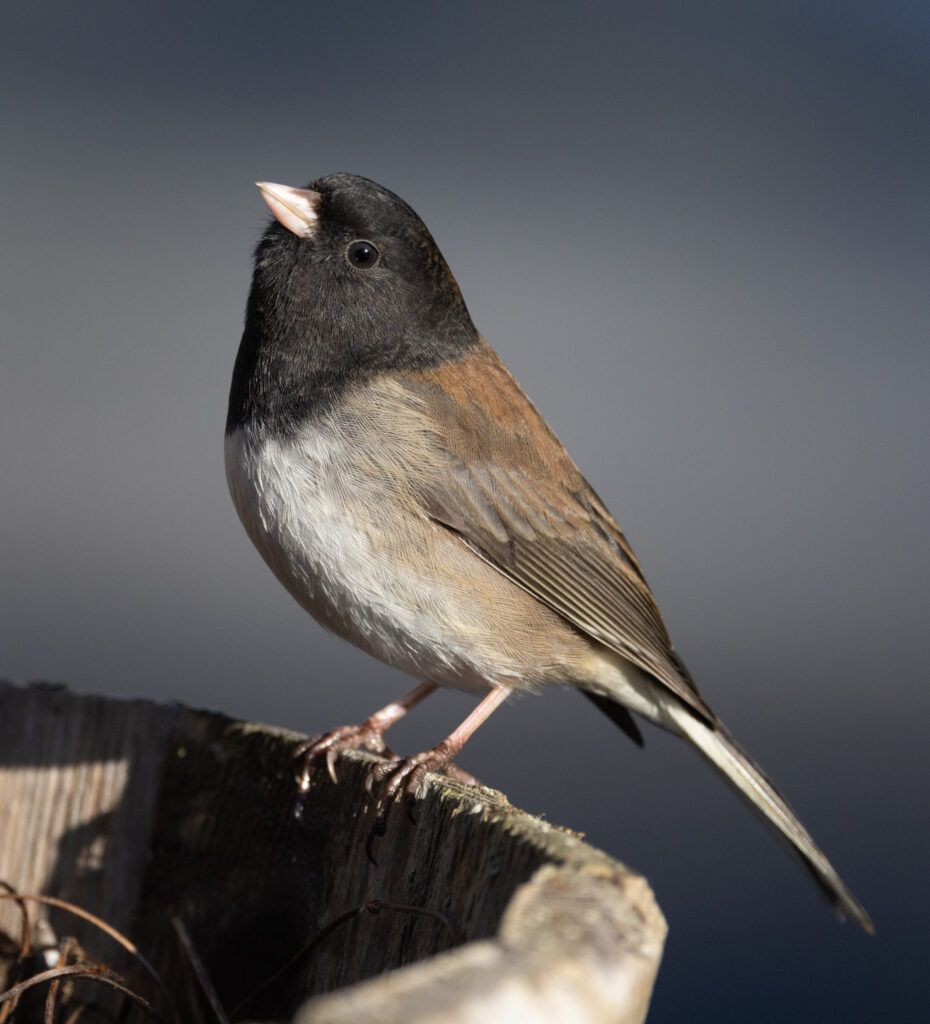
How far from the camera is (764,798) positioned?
2035mm

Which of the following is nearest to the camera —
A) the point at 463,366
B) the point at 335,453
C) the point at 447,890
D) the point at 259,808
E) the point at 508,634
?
the point at 447,890

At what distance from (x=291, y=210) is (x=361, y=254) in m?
0.14

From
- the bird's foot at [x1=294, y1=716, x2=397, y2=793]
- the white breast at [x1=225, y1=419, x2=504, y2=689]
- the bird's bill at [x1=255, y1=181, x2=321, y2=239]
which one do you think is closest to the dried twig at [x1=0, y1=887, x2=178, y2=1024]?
the bird's foot at [x1=294, y1=716, x2=397, y2=793]

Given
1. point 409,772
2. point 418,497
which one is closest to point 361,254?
point 418,497

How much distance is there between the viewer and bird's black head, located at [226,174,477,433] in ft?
6.35

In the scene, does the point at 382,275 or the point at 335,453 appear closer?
the point at 335,453

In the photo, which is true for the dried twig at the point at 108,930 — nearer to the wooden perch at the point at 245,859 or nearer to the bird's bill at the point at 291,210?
the wooden perch at the point at 245,859

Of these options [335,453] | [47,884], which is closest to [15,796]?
[47,884]

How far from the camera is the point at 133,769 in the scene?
5.67ft

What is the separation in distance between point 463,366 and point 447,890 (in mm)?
1161

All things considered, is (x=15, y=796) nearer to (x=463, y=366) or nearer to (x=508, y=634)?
(x=508, y=634)

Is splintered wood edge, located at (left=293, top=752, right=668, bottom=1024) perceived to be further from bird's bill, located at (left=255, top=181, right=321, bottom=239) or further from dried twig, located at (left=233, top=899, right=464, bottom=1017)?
bird's bill, located at (left=255, top=181, right=321, bottom=239)

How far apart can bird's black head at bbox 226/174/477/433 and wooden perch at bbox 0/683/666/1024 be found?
557mm

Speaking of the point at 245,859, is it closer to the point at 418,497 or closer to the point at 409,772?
the point at 409,772
